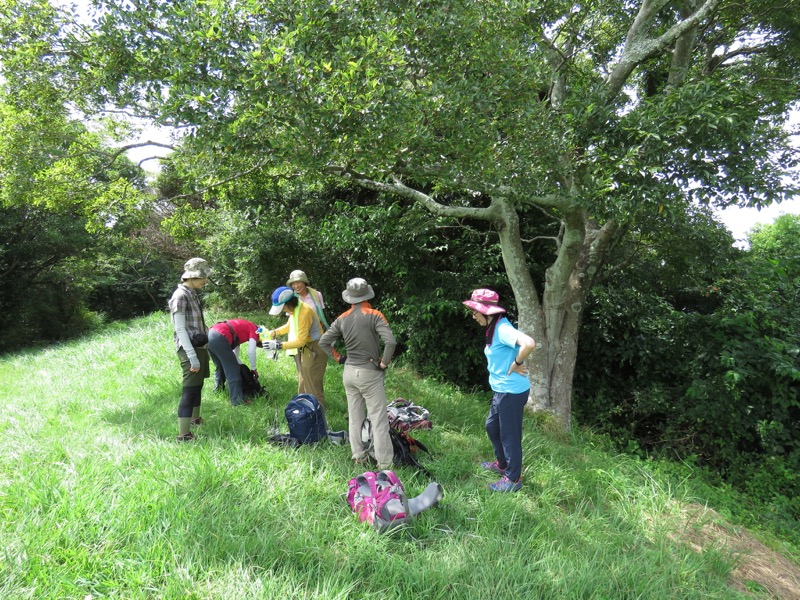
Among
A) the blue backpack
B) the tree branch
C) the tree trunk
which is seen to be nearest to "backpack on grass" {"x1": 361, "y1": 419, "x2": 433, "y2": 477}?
the blue backpack

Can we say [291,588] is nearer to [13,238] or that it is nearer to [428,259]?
[428,259]

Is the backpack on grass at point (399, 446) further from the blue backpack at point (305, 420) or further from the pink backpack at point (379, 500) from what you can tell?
the pink backpack at point (379, 500)

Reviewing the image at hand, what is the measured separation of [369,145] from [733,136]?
11.9 feet

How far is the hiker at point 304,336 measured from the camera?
476cm

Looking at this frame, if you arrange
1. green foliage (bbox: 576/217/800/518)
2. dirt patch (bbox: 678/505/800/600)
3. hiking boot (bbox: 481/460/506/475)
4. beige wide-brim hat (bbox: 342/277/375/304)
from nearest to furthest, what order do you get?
dirt patch (bbox: 678/505/800/600) < beige wide-brim hat (bbox: 342/277/375/304) < hiking boot (bbox: 481/460/506/475) < green foliage (bbox: 576/217/800/518)

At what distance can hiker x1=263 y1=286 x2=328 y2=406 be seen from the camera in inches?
187

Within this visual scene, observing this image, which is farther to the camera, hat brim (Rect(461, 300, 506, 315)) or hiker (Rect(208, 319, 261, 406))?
hiker (Rect(208, 319, 261, 406))

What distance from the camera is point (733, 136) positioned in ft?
14.2

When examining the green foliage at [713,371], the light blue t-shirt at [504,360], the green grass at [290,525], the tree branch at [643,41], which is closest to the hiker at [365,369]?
the green grass at [290,525]

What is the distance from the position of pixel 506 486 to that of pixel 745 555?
5.89 ft

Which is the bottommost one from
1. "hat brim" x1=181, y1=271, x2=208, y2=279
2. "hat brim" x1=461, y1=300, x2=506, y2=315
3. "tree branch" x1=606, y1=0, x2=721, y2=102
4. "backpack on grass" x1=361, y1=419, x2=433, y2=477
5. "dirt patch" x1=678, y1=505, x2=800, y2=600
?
"dirt patch" x1=678, y1=505, x2=800, y2=600

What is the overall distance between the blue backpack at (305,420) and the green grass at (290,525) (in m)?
0.18

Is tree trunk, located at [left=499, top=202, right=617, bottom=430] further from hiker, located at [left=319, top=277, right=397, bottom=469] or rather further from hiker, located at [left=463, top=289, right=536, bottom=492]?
hiker, located at [left=319, top=277, right=397, bottom=469]

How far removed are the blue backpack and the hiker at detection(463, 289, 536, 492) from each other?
169 cm
